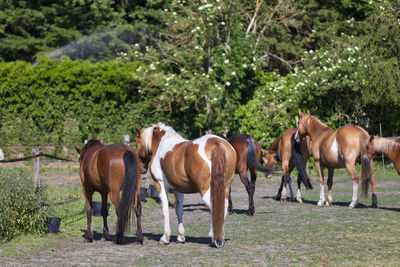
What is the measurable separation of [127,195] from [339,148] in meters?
6.02

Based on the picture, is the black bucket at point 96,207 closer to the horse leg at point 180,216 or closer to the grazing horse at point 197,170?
the grazing horse at point 197,170

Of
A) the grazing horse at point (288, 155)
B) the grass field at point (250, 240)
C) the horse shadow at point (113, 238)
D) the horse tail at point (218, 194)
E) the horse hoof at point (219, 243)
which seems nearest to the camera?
the grass field at point (250, 240)

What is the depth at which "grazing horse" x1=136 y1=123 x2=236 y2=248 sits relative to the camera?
7.90 m

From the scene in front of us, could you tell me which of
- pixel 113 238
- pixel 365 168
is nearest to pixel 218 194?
pixel 113 238

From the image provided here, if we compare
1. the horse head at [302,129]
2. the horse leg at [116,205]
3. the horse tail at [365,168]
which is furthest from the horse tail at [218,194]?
the horse head at [302,129]

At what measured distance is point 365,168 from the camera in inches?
473

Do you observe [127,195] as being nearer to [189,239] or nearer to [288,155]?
[189,239]

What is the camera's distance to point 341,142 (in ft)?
41.7

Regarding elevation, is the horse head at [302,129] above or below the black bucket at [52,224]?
above

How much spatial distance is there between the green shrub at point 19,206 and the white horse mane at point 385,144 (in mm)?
6881

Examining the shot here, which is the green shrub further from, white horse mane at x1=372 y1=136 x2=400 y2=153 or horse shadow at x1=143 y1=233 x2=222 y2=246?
white horse mane at x1=372 y1=136 x2=400 y2=153

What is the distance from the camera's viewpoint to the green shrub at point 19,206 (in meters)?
9.10

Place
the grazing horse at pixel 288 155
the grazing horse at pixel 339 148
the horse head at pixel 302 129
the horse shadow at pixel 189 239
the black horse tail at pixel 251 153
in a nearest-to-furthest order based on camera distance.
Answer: the horse shadow at pixel 189 239 < the black horse tail at pixel 251 153 < the grazing horse at pixel 339 148 < the grazing horse at pixel 288 155 < the horse head at pixel 302 129

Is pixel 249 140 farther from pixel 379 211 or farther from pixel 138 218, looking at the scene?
pixel 138 218
